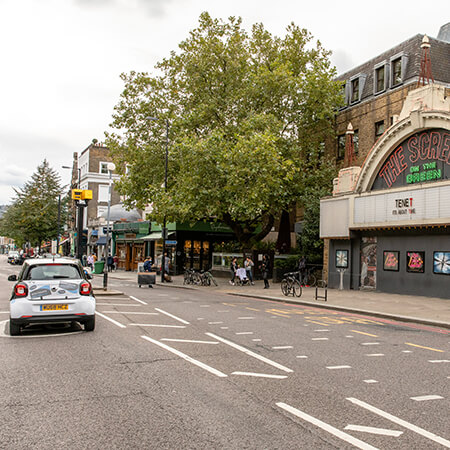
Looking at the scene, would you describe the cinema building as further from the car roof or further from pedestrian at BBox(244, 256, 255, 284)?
the car roof

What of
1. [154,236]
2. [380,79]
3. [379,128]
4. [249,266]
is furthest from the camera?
[154,236]

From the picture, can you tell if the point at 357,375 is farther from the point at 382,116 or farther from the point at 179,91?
the point at 179,91

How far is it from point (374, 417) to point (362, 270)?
1963cm

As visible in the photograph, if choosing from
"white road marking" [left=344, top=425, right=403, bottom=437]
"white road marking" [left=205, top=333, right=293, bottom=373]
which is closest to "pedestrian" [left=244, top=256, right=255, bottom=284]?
"white road marking" [left=205, top=333, right=293, bottom=373]

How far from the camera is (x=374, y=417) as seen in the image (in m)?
5.01

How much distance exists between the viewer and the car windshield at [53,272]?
9.98 m

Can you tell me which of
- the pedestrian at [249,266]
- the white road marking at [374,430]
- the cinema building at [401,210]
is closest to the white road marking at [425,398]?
the white road marking at [374,430]

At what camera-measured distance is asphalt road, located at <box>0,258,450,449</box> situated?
4.44m

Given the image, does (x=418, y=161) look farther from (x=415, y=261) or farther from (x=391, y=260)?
(x=391, y=260)

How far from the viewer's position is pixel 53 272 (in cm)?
1012

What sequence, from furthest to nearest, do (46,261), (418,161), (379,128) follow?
(379,128) < (418,161) < (46,261)

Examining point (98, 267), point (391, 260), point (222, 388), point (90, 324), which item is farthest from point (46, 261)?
point (98, 267)

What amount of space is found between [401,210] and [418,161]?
7.29ft

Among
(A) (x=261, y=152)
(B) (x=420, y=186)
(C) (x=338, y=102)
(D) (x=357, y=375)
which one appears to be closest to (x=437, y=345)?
(D) (x=357, y=375)
